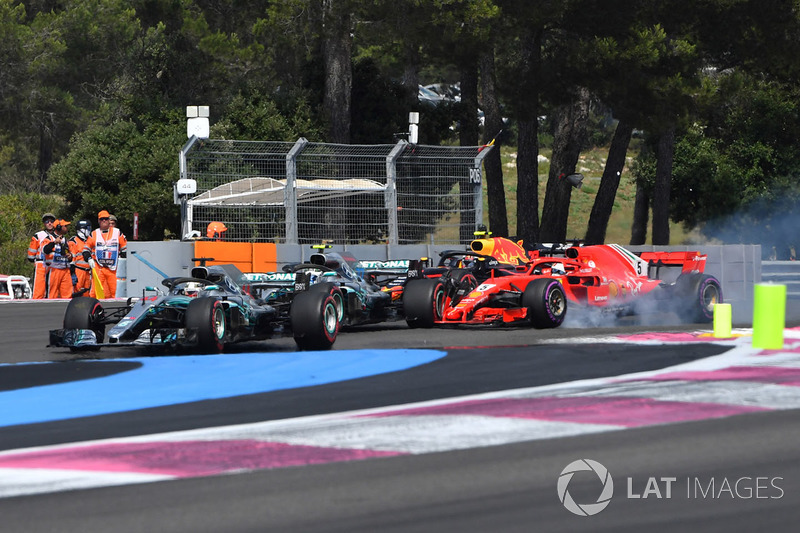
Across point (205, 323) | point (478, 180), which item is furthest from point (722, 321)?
point (478, 180)

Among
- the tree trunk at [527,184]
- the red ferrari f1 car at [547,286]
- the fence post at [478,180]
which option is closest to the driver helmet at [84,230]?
the fence post at [478,180]

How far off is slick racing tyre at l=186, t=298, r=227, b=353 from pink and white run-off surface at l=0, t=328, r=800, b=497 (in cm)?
364

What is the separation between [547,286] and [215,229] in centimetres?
615

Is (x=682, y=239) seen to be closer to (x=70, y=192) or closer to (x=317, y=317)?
(x=70, y=192)

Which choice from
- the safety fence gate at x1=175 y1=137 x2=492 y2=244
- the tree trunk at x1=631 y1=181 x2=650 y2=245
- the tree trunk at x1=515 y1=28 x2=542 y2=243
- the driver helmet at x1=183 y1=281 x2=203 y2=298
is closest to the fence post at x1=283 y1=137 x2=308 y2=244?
the safety fence gate at x1=175 y1=137 x2=492 y2=244

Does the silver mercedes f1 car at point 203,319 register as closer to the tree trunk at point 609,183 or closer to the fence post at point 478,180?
the fence post at point 478,180

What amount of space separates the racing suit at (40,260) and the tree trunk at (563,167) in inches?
492

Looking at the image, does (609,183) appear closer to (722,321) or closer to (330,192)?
(330,192)

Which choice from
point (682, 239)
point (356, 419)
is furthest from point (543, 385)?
point (682, 239)

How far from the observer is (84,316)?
451 inches

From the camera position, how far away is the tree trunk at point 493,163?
1161 inches

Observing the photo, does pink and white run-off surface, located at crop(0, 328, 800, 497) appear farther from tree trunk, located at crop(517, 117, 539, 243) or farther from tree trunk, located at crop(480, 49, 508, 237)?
tree trunk, located at crop(480, 49, 508, 237)

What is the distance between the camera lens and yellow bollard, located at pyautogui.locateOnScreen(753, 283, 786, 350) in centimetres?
1041

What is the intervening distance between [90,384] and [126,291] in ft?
34.0
